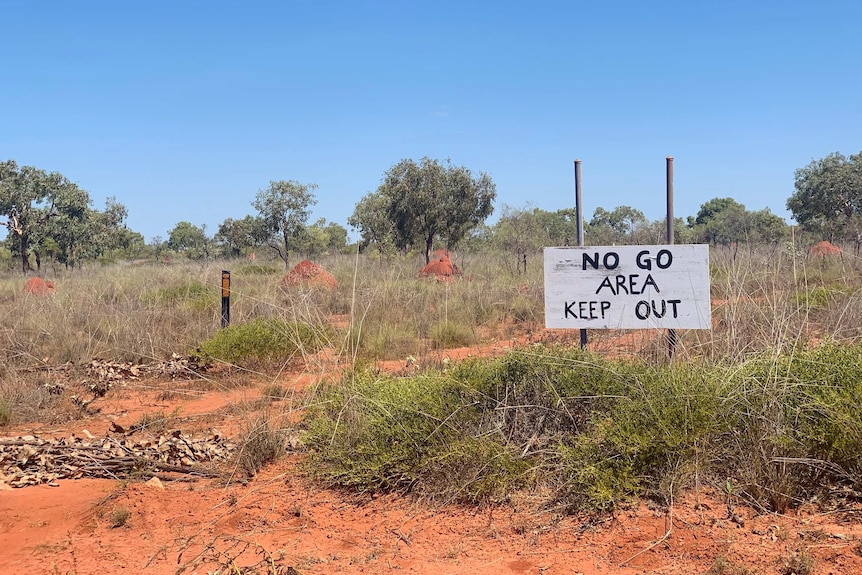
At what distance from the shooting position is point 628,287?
15.7 ft

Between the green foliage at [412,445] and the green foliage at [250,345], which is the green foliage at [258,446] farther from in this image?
the green foliage at [250,345]

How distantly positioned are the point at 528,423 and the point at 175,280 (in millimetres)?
12693

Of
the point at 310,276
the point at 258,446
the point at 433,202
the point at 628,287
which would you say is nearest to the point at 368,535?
the point at 258,446

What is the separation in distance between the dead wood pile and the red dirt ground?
A: 0.17 meters

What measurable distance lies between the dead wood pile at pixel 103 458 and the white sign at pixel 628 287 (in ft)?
8.71

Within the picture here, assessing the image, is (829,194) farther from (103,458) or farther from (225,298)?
(103,458)

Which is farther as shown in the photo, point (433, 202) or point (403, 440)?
point (433, 202)

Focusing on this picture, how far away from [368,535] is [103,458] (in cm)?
218

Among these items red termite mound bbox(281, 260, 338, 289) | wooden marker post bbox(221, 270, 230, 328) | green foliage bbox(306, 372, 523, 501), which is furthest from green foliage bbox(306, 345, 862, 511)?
red termite mound bbox(281, 260, 338, 289)

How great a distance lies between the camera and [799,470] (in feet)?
11.2

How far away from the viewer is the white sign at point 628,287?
4.67m

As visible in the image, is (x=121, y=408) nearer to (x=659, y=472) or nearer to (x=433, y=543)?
(x=433, y=543)

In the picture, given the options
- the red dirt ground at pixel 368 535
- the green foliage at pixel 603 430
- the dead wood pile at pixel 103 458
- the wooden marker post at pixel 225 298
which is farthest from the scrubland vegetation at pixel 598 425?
the wooden marker post at pixel 225 298

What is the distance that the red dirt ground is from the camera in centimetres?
292
